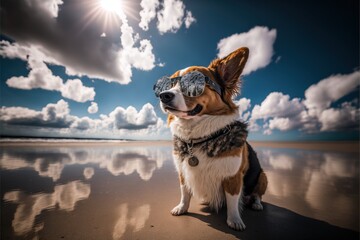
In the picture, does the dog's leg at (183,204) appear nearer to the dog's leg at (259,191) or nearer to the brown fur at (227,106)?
the brown fur at (227,106)

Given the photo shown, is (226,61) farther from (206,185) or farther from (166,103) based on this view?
(206,185)

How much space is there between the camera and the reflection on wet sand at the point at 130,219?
6.89ft

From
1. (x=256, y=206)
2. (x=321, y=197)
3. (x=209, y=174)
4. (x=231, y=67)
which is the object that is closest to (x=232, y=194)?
(x=209, y=174)

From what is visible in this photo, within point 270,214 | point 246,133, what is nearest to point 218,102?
point 246,133

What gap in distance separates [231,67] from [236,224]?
92.1 inches

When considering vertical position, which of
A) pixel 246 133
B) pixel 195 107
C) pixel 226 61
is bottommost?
pixel 246 133

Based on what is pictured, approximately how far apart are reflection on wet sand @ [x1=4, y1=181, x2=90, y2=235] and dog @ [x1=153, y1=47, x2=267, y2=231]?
6.32ft

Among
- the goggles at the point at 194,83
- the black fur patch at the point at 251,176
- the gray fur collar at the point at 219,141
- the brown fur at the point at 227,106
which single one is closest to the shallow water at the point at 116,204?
the brown fur at the point at 227,106

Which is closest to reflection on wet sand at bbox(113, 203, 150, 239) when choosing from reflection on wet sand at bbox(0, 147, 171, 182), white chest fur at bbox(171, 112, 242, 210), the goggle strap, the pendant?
white chest fur at bbox(171, 112, 242, 210)

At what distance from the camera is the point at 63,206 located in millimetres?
2736

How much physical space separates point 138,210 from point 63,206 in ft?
4.28

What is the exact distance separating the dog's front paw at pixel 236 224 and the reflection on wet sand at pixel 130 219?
1.19 metres

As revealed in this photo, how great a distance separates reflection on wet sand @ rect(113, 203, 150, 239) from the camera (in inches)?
82.7

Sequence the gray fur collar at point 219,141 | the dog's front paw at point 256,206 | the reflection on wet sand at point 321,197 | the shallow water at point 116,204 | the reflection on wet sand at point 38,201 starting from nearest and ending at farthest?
the shallow water at point 116,204
the reflection on wet sand at point 38,201
the gray fur collar at point 219,141
the reflection on wet sand at point 321,197
the dog's front paw at point 256,206
